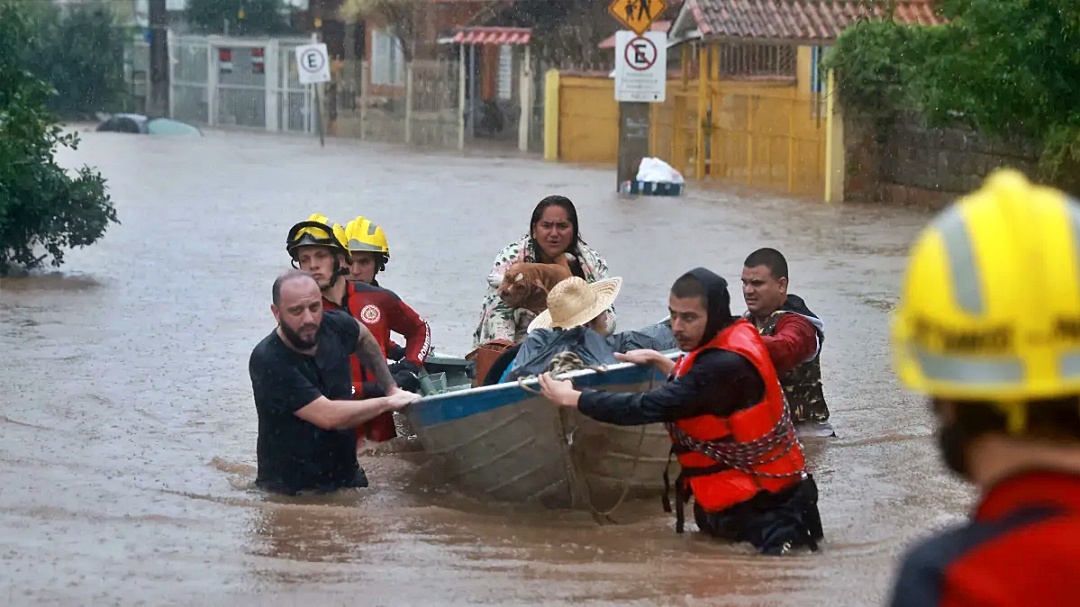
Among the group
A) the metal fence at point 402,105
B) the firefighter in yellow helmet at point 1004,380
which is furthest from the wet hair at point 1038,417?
the metal fence at point 402,105

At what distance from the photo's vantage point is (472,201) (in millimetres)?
24375

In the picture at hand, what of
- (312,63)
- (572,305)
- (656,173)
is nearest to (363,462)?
(572,305)

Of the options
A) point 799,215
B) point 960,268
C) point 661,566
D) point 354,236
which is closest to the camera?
point 960,268

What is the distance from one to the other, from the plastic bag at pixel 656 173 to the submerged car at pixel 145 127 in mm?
19374

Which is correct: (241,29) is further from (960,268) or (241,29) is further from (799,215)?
(960,268)

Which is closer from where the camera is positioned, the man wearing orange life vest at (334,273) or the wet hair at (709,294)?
the wet hair at (709,294)

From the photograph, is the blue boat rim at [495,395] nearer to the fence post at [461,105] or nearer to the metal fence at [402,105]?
the fence post at [461,105]

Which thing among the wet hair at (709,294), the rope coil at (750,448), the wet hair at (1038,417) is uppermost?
the wet hair at (1038,417)

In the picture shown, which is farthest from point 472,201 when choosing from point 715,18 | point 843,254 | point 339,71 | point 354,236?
point 339,71

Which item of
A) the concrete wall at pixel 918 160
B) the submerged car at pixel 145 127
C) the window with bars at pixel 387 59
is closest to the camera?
the concrete wall at pixel 918 160

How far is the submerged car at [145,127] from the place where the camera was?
41.7 meters

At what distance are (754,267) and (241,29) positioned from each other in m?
43.6

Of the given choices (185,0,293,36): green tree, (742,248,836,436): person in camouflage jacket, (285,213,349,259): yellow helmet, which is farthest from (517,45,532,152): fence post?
(742,248,836,436): person in camouflage jacket

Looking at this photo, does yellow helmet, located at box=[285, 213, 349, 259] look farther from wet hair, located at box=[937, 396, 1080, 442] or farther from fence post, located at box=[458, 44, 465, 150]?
fence post, located at box=[458, 44, 465, 150]
